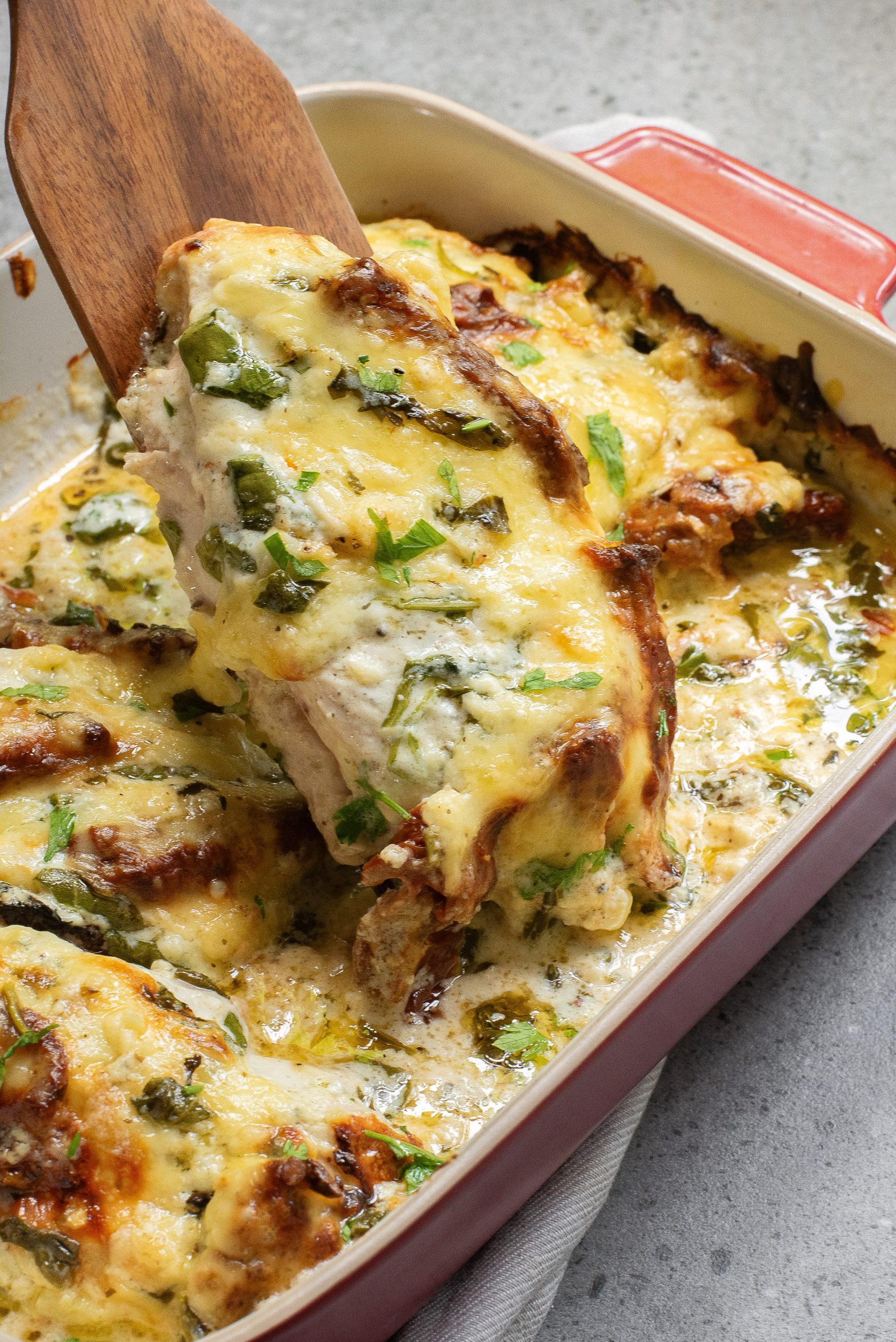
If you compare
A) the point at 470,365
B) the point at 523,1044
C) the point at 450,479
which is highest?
the point at 470,365

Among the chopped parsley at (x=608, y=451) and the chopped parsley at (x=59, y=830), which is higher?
the chopped parsley at (x=59, y=830)

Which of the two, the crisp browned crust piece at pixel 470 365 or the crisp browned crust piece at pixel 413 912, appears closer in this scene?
the crisp browned crust piece at pixel 413 912

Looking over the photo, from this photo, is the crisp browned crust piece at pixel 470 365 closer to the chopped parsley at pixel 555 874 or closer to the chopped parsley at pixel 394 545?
the chopped parsley at pixel 394 545

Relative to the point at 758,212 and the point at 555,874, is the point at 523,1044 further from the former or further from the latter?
the point at 758,212

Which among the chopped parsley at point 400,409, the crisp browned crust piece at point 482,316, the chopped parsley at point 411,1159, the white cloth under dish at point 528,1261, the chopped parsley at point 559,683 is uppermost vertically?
the chopped parsley at point 400,409

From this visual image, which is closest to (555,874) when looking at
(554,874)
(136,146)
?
(554,874)

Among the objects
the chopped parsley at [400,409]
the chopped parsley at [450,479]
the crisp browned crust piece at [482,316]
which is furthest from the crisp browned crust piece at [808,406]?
the chopped parsley at [450,479]

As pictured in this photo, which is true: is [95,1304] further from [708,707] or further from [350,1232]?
[708,707]
